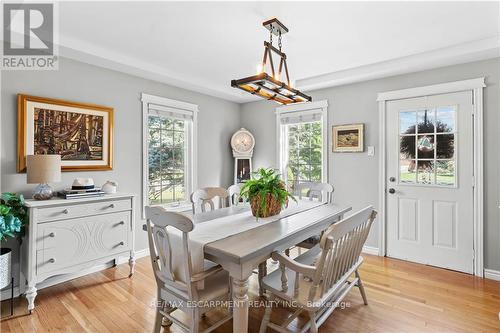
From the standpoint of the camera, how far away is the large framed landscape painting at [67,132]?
258 centimetres

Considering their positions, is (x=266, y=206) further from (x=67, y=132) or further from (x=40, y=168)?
(x=67, y=132)

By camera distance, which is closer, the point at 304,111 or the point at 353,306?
the point at 353,306

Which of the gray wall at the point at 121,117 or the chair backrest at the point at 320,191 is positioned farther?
the chair backrest at the point at 320,191

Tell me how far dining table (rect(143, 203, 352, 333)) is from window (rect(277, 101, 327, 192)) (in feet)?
6.12

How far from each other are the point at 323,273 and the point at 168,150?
303cm

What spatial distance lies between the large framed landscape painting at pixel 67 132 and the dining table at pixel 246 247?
167cm

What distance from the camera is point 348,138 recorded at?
381 centimetres

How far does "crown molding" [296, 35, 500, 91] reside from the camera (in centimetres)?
272

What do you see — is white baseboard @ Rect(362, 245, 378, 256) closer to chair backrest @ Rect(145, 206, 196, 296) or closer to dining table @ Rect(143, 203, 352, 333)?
dining table @ Rect(143, 203, 352, 333)

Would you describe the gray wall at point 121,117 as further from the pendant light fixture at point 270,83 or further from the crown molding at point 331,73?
the pendant light fixture at point 270,83

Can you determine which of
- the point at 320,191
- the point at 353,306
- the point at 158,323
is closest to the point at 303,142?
the point at 320,191

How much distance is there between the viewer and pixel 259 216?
232cm

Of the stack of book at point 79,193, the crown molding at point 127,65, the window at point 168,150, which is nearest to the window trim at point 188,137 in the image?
the window at point 168,150

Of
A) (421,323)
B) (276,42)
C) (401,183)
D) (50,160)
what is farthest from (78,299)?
(401,183)
